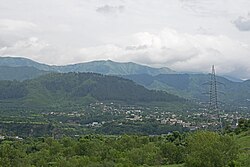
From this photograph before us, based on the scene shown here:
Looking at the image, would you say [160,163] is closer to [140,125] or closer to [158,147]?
[158,147]

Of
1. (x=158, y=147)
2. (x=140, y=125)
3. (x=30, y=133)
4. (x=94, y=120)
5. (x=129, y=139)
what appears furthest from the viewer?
(x=94, y=120)

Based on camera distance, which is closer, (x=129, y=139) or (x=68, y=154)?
(x=68, y=154)

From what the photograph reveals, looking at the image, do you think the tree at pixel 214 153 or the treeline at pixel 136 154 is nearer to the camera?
the tree at pixel 214 153

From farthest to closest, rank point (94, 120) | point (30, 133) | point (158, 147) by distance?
point (94, 120)
point (30, 133)
point (158, 147)

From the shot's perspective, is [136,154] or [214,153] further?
[136,154]

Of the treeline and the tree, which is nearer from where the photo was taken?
the tree

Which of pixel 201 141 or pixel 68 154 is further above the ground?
pixel 201 141

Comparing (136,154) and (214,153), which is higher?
(214,153)

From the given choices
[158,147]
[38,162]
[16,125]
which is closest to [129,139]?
[158,147]
